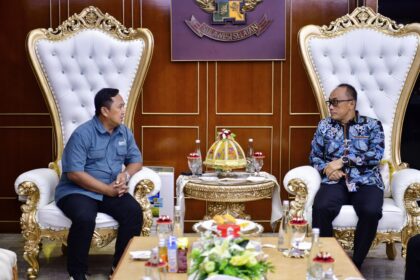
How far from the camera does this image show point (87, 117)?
422 centimetres

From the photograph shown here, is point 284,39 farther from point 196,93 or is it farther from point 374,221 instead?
point 374,221

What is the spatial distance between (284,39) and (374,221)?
1751 millimetres

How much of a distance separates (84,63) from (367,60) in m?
1.95

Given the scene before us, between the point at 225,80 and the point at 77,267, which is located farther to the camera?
the point at 225,80

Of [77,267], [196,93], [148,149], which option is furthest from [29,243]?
[196,93]

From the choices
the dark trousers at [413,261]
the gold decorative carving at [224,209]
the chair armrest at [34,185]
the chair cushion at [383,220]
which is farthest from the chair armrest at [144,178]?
the dark trousers at [413,261]

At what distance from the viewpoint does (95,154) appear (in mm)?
3637

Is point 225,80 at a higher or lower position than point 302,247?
higher

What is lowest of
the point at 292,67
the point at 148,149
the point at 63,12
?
the point at 148,149

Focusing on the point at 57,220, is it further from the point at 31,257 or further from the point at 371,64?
the point at 371,64

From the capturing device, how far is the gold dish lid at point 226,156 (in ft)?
12.5

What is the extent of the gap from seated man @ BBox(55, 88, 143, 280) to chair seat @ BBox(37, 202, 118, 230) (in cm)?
3

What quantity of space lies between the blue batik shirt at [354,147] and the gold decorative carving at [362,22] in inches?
28.1

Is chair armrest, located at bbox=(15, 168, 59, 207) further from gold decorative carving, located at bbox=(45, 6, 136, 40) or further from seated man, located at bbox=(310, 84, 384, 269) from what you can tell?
seated man, located at bbox=(310, 84, 384, 269)
